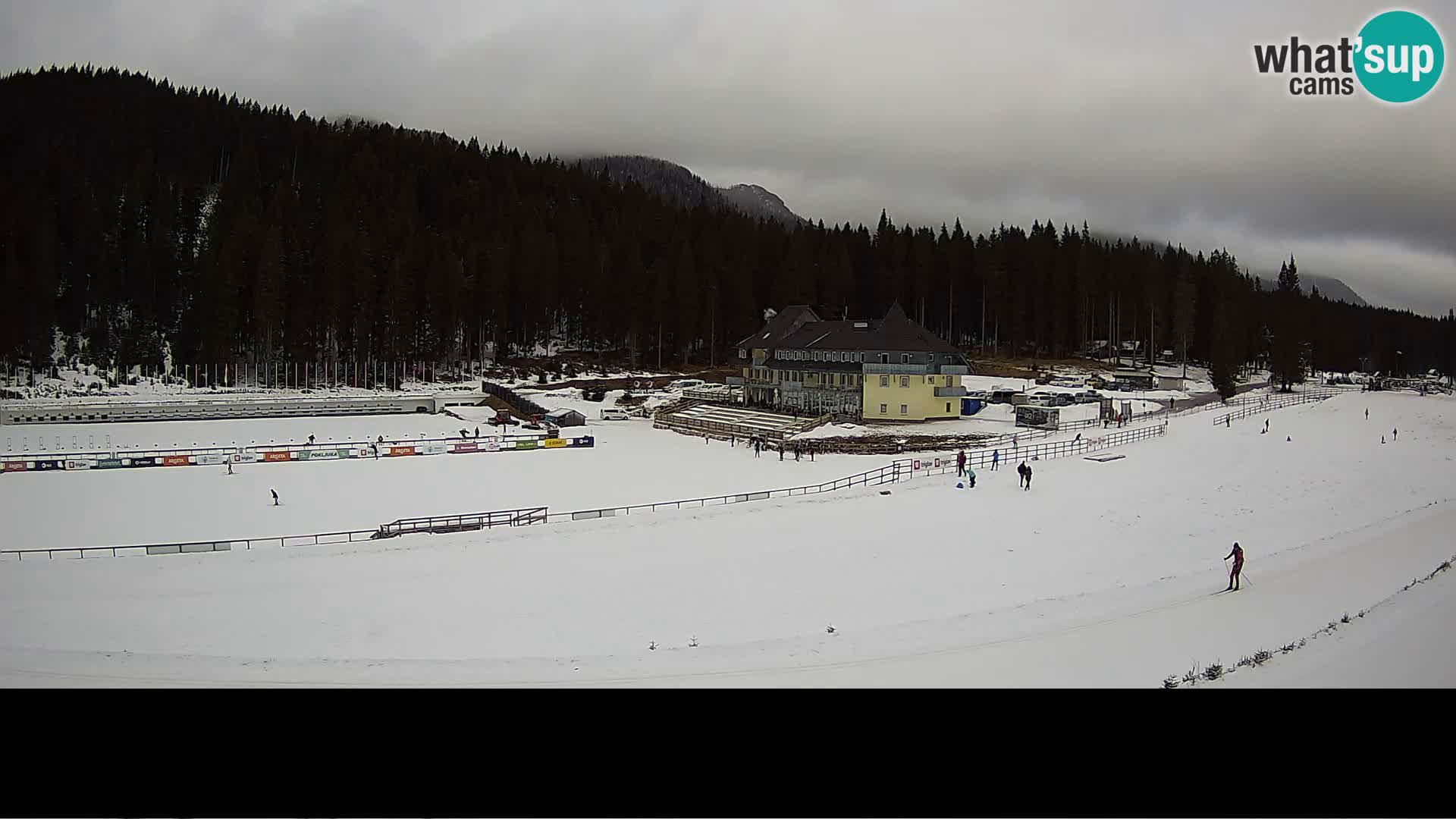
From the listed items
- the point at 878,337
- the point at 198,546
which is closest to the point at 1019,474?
the point at 878,337

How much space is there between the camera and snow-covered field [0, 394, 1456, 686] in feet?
34.1

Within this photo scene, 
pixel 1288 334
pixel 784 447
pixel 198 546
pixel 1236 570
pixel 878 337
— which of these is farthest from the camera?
pixel 1288 334

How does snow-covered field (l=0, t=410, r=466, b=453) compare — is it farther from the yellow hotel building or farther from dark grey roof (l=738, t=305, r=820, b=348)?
dark grey roof (l=738, t=305, r=820, b=348)

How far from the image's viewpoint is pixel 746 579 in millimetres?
15297

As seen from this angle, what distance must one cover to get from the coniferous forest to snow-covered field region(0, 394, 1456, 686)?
31240mm

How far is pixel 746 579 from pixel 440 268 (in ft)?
186

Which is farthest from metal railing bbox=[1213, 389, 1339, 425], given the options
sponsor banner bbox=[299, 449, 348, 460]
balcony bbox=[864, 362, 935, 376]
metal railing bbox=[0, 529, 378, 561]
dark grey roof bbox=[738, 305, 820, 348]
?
sponsor banner bbox=[299, 449, 348, 460]

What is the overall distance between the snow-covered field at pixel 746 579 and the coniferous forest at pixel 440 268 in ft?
102

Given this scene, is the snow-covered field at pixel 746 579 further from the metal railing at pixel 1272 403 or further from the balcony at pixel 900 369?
the balcony at pixel 900 369

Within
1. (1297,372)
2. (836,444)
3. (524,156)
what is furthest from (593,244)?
(1297,372)

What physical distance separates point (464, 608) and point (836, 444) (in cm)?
2493

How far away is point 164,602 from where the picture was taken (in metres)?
13.8

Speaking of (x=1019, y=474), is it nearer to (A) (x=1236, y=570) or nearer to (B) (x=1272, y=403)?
(A) (x=1236, y=570)

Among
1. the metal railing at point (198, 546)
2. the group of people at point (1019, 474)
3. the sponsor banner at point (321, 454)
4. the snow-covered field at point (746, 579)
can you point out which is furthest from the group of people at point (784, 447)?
the metal railing at point (198, 546)
